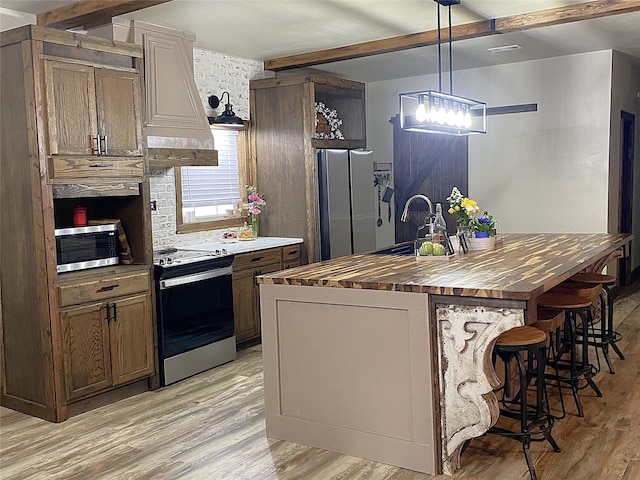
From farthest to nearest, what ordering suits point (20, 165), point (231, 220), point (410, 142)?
point (410, 142)
point (231, 220)
point (20, 165)

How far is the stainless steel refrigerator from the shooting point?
6535 mm

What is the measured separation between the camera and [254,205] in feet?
21.4

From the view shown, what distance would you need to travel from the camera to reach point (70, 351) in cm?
416

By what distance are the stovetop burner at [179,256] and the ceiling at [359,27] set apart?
1.76m

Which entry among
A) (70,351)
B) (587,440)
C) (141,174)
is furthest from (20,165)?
(587,440)

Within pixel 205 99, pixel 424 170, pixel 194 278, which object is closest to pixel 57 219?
pixel 194 278

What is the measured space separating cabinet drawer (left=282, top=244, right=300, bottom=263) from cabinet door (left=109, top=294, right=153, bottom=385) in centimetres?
176

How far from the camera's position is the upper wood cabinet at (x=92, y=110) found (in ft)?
13.4

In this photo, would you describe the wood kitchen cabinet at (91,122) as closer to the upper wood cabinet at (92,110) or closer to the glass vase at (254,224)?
the upper wood cabinet at (92,110)

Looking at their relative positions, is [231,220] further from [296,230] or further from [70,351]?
[70,351]

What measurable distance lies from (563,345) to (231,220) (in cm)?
328

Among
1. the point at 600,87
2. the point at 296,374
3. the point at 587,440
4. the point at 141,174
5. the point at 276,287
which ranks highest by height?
the point at 600,87

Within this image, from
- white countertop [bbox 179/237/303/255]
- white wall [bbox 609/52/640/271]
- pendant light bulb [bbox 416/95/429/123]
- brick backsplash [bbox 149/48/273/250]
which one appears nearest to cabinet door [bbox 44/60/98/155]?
brick backsplash [bbox 149/48/273/250]

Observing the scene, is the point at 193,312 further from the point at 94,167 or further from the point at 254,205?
the point at 254,205
